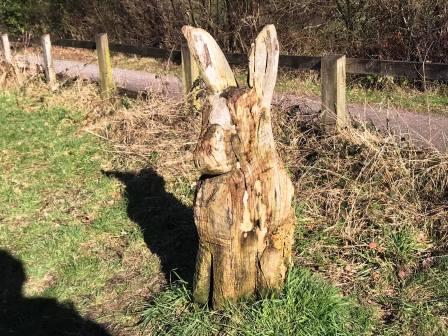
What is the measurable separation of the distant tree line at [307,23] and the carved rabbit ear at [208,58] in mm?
4570

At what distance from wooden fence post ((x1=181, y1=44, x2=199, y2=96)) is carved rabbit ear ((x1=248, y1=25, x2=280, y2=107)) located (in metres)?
4.22

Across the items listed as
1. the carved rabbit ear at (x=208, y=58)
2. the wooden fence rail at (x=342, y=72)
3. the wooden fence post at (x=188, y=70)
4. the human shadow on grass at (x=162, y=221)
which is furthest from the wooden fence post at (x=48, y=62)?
the carved rabbit ear at (x=208, y=58)

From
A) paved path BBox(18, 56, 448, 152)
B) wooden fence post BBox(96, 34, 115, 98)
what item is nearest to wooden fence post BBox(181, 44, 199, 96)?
paved path BBox(18, 56, 448, 152)

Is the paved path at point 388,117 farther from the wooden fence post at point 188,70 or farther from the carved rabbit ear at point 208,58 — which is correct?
the carved rabbit ear at point 208,58

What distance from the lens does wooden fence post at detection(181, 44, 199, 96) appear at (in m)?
7.29

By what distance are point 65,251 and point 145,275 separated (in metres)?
0.99

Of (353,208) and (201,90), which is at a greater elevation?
(201,90)

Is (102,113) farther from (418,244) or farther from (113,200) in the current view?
(418,244)

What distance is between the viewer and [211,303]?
357cm

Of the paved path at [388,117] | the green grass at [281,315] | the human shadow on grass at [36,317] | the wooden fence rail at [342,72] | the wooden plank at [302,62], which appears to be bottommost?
the human shadow on grass at [36,317]

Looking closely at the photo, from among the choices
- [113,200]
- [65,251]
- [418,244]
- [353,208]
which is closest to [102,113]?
[113,200]

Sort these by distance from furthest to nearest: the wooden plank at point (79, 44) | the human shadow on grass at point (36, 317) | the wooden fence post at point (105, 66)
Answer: the wooden plank at point (79, 44) → the wooden fence post at point (105, 66) → the human shadow on grass at point (36, 317)

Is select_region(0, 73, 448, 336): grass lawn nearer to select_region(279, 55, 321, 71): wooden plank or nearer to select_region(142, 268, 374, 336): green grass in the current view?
select_region(142, 268, 374, 336): green grass

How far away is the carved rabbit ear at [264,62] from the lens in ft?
10.0
